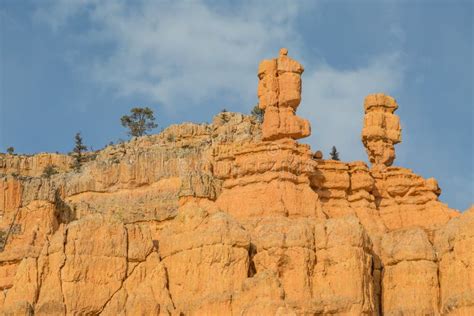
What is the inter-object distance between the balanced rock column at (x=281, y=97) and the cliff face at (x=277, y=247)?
0.05 meters

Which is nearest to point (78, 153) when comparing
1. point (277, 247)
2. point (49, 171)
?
point (49, 171)

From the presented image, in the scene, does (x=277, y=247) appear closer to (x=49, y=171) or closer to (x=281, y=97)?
(x=281, y=97)

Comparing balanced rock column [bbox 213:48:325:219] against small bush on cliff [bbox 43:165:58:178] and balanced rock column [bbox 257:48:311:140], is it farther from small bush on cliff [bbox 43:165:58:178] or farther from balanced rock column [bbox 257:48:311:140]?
small bush on cliff [bbox 43:165:58:178]

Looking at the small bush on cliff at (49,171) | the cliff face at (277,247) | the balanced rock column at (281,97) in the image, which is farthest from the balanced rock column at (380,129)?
the small bush on cliff at (49,171)

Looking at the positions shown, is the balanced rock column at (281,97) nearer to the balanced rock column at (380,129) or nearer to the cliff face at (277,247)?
the cliff face at (277,247)

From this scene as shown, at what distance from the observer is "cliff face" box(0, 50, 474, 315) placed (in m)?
52.7

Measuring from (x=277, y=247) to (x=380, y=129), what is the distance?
13.5 meters

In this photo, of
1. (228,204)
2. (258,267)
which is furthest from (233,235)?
(228,204)

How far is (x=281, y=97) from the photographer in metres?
60.6

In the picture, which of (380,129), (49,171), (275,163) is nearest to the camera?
(275,163)

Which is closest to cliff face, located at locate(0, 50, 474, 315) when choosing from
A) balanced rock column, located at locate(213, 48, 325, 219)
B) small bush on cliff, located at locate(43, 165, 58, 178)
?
balanced rock column, located at locate(213, 48, 325, 219)

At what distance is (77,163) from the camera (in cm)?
9806

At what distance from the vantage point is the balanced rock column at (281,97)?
197ft

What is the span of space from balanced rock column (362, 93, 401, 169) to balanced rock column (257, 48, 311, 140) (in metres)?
5.68
